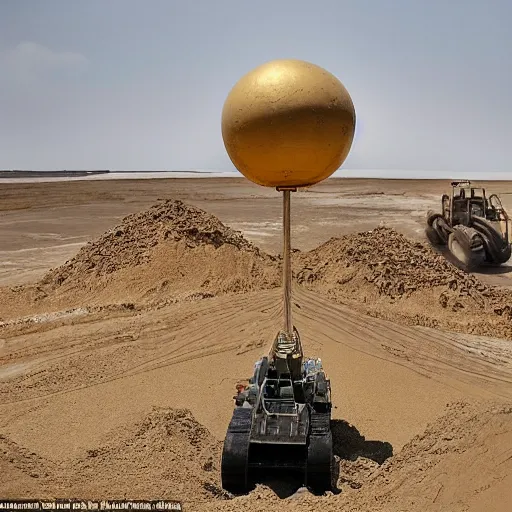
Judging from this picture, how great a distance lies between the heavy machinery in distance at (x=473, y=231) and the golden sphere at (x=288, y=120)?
38.2ft

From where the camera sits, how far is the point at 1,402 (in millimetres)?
7320

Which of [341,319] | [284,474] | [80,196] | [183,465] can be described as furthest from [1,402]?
[80,196]

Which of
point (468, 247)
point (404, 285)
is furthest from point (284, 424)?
point (468, 247)

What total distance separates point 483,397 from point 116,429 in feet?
14.7

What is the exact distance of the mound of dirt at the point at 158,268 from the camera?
465 inches

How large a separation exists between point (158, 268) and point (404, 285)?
5.02 meters

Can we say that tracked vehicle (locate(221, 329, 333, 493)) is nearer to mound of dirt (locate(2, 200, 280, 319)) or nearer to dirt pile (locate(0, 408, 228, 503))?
dirt pile (locate(0, 408, 228, 503))

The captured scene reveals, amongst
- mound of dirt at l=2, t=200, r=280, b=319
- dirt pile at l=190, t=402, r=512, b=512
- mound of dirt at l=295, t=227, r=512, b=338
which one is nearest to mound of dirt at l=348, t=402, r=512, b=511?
dirt pile at l=190, t=402, r=512, b=512

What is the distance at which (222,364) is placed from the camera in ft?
27.7

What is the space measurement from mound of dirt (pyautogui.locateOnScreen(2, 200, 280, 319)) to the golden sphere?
6731 mm

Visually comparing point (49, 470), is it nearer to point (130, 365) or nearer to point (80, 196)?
point (130, 365)

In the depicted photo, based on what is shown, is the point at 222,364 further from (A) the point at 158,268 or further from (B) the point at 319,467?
(A) the point at 158,268

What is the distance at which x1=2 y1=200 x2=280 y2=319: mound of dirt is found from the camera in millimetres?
11820

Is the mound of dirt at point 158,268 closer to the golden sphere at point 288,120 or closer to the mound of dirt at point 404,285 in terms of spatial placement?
the mound of dirt at point 404,285
